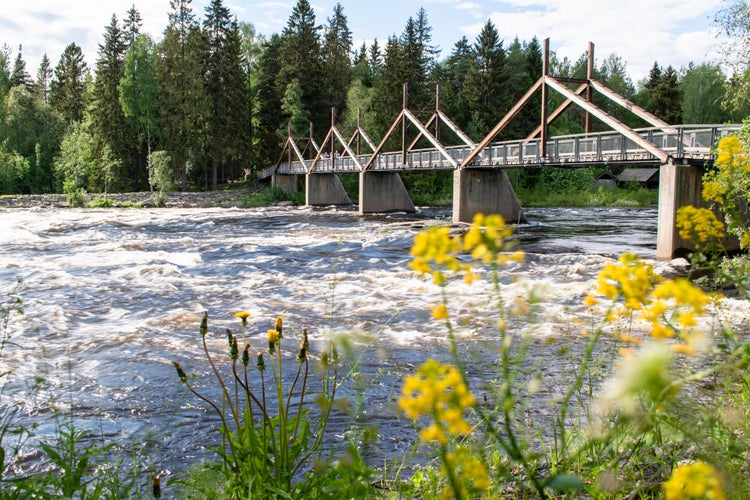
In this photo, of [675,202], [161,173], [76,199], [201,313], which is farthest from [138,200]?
[201,313]

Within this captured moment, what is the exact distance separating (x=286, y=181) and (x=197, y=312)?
5553 cm

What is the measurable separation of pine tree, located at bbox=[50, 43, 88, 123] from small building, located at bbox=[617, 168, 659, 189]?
60191 mm

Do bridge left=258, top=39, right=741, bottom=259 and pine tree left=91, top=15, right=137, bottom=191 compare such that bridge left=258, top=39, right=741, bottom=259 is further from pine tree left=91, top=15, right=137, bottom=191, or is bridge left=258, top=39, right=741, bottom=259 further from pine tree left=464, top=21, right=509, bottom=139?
pine tree left=91, top=15, right=137, bottom=191

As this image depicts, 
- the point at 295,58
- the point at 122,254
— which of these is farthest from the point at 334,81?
the point at 122,254

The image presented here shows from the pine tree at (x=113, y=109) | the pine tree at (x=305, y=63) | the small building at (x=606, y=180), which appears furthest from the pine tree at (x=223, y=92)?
the small building at (x=606, y=180)

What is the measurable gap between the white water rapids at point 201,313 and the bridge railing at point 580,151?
3583mm

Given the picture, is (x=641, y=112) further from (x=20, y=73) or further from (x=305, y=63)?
(x=20, y=73)

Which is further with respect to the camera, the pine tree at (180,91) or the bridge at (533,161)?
the pine tree at (180,91)

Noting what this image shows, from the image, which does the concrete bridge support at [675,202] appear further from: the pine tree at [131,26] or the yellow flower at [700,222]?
the pine tree at [131,26]

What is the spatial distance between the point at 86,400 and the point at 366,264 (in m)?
12.1

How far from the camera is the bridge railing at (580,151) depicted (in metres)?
21.3

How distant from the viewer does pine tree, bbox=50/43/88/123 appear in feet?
258

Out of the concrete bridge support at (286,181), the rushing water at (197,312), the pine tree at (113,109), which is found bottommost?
the rushing water at (197,312)

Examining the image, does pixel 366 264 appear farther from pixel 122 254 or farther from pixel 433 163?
pixel 433 163
